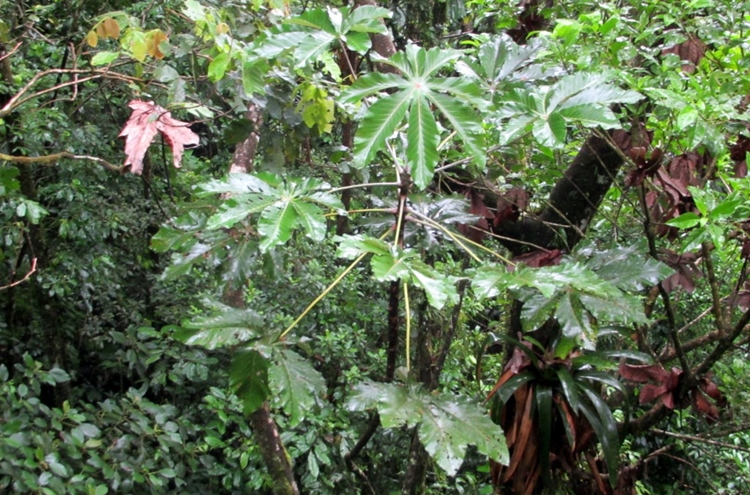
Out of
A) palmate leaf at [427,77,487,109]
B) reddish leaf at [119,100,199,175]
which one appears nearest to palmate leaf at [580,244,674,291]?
palmate leaf at [427,77,487,109]

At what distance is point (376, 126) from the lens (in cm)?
105

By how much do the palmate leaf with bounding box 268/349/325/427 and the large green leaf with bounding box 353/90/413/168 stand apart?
0.44 meters

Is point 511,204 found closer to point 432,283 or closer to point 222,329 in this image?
point 432,283

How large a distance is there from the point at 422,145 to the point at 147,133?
75 centimetres

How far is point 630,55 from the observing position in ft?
4.69

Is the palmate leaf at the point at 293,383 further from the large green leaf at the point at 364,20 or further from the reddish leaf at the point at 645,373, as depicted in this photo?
the reddish leaf at the point at 645,373

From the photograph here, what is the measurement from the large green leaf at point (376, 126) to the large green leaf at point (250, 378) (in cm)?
47

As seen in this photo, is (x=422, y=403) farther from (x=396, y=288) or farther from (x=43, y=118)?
(x=43, y=118)

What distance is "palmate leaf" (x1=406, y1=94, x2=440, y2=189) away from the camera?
103 cm

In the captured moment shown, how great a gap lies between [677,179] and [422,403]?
1022mm

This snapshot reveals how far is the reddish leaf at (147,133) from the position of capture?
4.36 ft

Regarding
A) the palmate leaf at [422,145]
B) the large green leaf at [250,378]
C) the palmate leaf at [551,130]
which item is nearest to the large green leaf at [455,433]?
the large green leaf at [250,378]

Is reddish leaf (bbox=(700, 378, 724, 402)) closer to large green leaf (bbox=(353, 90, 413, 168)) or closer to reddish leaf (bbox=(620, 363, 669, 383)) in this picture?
reddish leaf (bbox=(620, 363, 669, 383))

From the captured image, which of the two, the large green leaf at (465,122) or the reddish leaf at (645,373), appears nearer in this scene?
the large green leaf at (465,122)
